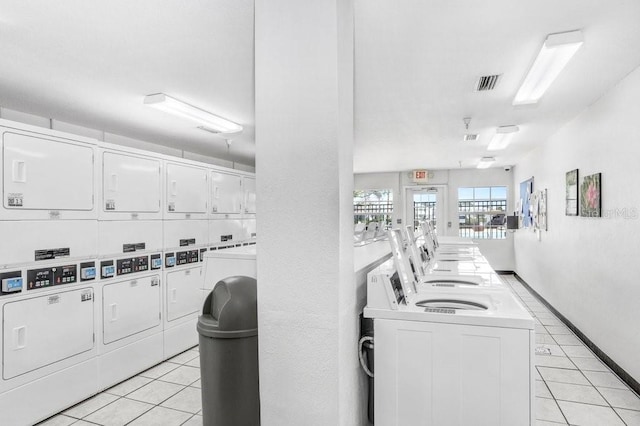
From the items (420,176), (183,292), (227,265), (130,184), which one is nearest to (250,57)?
(227,265)

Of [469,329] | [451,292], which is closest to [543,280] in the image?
[451,292]

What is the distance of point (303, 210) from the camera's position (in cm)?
169

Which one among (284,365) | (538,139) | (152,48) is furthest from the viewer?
(538,139)

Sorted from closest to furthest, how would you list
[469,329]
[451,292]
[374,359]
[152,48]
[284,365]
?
[284,365], [469,329], [374,359], [451,292], [152,48]

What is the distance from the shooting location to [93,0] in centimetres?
205

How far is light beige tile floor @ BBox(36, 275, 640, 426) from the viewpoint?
288cm

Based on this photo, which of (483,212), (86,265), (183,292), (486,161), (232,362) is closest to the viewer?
(232,362)

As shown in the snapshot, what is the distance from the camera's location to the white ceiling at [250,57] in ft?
7.22

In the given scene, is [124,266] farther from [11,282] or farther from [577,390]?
[577,390]

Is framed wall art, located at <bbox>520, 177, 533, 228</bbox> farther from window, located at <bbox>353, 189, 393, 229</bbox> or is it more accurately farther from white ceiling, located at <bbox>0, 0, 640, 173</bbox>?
window, located at <bbox>353, 189, 393, 229</bbox>

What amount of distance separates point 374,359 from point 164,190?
3310mm

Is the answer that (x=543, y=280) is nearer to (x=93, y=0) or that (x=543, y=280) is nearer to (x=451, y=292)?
(x=451, y=292)

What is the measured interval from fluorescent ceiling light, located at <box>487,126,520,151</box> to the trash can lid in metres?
4.28

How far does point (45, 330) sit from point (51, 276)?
1.42 feet
